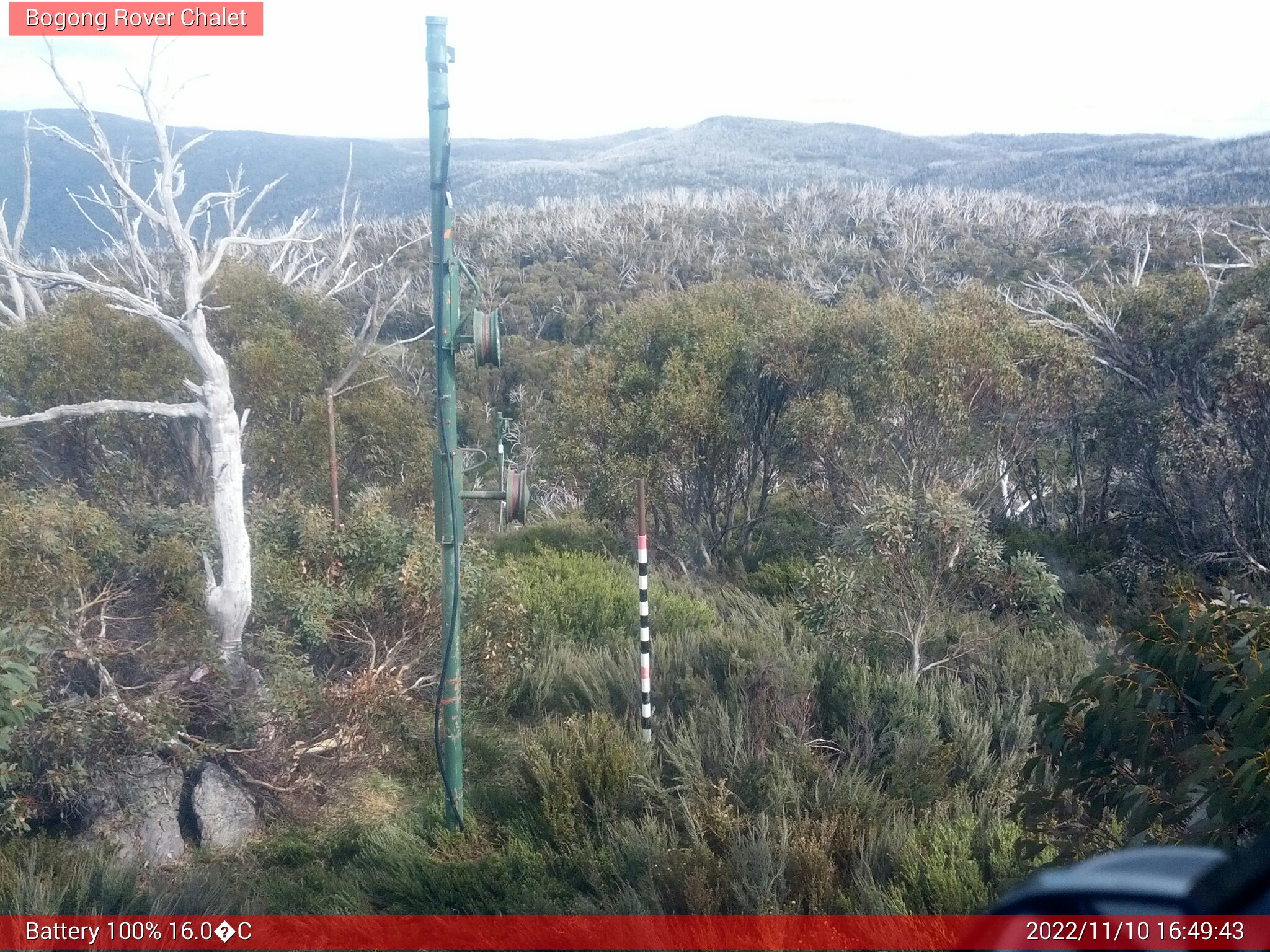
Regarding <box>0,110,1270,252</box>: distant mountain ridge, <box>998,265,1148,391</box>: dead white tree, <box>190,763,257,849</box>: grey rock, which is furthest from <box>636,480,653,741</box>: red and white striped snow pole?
<box>998,265,1148,391</box>: dead white tree

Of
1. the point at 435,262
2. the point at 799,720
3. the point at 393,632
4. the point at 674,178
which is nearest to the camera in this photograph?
the point at 435,262

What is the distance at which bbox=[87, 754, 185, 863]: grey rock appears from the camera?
19.0 feet

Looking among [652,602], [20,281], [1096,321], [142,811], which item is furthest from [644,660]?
[20,281]

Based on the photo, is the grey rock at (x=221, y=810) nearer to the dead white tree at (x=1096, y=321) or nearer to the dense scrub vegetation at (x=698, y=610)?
the dense scrub vegetation at (x=698, y=610)

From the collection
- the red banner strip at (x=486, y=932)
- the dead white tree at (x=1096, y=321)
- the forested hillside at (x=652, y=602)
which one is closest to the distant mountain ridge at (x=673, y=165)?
the forested hillside at (x=652, y=602)

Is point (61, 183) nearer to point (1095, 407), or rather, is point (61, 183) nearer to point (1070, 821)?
point (1095, 407)

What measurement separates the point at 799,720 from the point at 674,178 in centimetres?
5603

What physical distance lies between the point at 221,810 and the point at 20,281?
348 inches

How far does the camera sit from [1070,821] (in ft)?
13.3

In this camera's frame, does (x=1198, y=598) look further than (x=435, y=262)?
No

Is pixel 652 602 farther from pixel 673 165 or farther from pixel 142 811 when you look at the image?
pixel 673 165

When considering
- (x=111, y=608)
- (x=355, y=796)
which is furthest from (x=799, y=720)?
(x=111, y=608)

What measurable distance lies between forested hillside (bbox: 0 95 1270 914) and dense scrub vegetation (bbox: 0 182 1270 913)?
0.04 m

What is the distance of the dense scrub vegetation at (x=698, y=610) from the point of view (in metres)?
4.27
